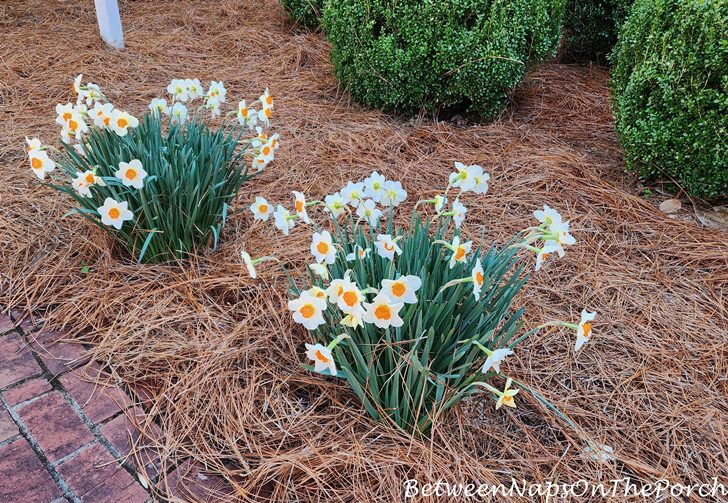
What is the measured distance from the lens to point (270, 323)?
6.36 ft

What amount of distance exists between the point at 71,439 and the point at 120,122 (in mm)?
Answer: 1027

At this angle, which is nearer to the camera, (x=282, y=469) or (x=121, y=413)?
(x=282, y=469)

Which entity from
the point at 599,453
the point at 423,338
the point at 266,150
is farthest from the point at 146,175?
the point at 599,453

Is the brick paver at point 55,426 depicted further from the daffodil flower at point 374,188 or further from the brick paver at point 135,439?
the daffodil flower at point 374,188

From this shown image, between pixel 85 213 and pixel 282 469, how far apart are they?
3.98 ft

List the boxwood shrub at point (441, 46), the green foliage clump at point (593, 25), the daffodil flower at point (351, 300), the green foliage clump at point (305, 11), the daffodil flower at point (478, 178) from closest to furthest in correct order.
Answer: the daffodil flower at point (351, 300), the daffodil flower at point (478, 178), the boxwood shrub at point (441, 46), the green foliage clump at point (593, 25), the green foliage clump at point (305, 11)

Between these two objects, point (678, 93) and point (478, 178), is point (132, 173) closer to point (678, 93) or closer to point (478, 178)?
point (478, 178)

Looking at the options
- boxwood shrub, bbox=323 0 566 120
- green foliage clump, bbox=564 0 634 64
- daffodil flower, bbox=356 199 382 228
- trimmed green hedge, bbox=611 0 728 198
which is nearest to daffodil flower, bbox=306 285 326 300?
daffodil flower, bbox=356 199 382 228

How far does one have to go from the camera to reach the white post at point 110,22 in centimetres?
381

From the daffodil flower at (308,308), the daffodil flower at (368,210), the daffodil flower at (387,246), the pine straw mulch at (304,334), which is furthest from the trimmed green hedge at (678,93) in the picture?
the daffodil flower at (308,308)

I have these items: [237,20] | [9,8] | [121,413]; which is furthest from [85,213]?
→ [9,8]

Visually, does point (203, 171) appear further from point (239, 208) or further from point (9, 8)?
point (9, 8)

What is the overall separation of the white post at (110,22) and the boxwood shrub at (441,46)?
1.54 metres

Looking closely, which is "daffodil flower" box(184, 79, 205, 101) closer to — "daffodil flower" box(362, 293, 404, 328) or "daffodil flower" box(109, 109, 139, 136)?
"daffodil flower" box(109, 109, 139, 136)
